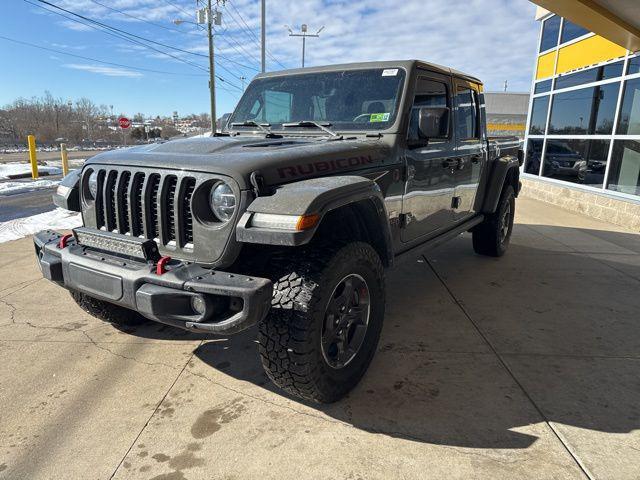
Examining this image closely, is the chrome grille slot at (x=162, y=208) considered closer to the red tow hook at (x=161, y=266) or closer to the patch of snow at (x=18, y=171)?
the red tow hook at (x=161, y=266)

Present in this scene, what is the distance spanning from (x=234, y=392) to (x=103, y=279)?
3.31 feet

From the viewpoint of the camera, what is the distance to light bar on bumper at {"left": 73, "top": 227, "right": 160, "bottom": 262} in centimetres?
233

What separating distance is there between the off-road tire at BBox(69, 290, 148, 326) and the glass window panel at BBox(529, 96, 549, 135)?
11522 mm

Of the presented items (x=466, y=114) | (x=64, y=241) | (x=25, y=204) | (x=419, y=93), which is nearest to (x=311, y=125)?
(x=419, y=93)

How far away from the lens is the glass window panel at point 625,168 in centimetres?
798

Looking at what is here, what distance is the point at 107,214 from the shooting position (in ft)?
8.64

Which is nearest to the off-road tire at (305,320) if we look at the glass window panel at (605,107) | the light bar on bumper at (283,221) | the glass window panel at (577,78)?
the light bar on bumper at (283,221)

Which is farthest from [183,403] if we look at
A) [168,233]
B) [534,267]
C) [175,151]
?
[534,267]

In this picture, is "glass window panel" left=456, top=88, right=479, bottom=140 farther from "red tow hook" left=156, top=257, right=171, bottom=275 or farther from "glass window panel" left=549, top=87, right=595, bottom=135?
"glass window panel" left=549, top=87, right=595, bottom=135

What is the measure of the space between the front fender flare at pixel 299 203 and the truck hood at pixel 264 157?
0.11m

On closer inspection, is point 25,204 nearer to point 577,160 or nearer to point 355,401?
point 355,401

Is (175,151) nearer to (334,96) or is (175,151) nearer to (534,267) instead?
(334,96)

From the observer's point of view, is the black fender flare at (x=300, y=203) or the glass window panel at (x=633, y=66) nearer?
the black fender flare at (x=300, y=203)

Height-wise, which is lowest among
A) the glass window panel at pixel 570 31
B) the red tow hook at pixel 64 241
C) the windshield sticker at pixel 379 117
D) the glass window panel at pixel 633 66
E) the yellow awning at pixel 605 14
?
the red tow hook at pixel 64 241
